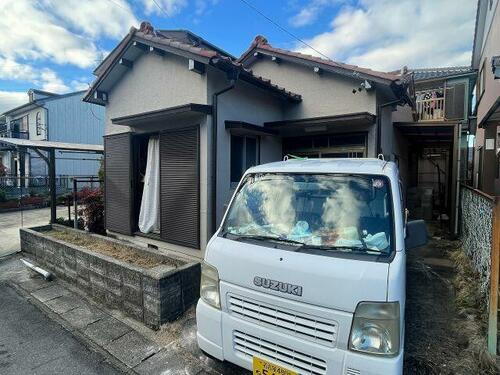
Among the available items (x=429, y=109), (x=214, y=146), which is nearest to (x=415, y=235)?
(x=214, y=146)

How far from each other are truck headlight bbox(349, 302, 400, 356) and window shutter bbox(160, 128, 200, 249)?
440 centimetres

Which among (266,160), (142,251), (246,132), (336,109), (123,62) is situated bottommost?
(142,251)

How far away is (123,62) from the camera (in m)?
7.31

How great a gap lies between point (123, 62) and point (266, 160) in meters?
4.23

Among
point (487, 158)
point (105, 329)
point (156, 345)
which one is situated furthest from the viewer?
point (487, 158)

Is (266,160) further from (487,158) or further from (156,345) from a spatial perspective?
(487,158)

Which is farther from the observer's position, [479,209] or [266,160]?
[266,160]

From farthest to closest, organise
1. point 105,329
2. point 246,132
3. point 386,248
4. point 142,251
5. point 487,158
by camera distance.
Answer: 1. point 487,158
2. point 246,132
3. point 142,251
4. point 105,329
5. point 386,248

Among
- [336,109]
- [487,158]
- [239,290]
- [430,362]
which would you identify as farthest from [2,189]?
[487,158]

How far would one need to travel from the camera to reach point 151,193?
23.9 feet

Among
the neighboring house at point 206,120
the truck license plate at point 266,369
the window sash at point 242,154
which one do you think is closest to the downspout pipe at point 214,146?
the neighboring house at point 206,120

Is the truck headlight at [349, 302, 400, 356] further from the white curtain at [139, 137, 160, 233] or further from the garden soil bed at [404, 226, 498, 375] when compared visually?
the white curtain at [139, 137, 160, 233]

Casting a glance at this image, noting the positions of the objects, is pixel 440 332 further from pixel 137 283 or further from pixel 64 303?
pixel 64 303

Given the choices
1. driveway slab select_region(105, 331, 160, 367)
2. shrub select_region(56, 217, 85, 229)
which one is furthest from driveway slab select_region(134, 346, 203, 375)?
shrub select_region(56, 217, 85, 229)
